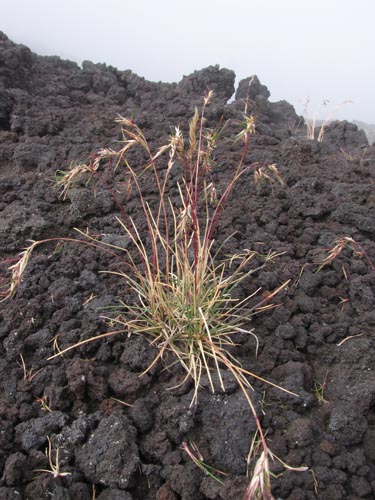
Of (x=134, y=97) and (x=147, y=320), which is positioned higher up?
(x=134, y=97)

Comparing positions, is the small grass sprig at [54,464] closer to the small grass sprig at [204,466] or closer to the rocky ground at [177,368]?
the rocky ground at [177,368]

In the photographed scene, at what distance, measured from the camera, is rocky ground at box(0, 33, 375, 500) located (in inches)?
67.6

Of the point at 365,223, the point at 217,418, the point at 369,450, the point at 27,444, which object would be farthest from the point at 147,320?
the point at 365,223

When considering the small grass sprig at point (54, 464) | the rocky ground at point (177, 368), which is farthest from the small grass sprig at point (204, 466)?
the small grass sprig at point (54, 464)

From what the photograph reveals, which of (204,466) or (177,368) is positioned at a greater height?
(177,368)

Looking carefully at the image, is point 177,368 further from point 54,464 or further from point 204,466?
point 54,464

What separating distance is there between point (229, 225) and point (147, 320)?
3.39 ft

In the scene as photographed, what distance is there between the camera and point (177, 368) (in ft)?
6.76

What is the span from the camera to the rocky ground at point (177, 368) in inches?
67.6

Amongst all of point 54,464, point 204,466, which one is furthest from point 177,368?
point 54,464

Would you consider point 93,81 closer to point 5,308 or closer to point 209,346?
point 5,308

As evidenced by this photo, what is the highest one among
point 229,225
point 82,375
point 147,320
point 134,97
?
point 134,97

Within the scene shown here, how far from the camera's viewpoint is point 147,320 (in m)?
2.15

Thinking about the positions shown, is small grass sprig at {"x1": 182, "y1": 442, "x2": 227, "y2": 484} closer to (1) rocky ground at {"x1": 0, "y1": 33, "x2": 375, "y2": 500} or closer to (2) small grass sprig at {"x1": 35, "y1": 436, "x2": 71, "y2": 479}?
(1) rocky ground at {"x1": 0, "y1": 33, "x2": 375, "y2": 500}
